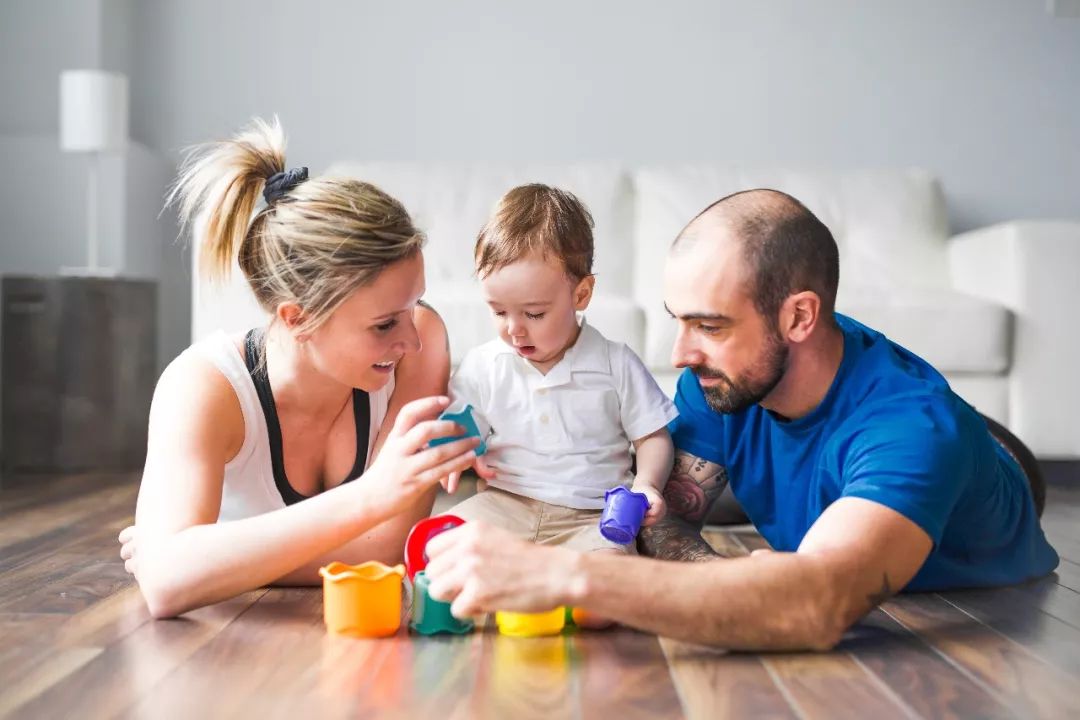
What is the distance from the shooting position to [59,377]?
11.2ft

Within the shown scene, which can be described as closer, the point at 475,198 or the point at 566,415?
the point at 566,415

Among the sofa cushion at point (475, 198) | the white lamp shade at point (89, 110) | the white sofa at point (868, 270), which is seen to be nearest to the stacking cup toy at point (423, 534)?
the white sofa at point (868, 270)

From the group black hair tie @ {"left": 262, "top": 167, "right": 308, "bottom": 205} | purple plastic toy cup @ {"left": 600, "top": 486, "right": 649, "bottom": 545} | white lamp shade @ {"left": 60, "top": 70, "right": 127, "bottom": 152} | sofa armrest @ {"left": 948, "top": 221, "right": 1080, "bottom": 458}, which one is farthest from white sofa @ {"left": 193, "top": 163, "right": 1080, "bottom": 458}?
purple plastic toy cup @ {"left": 600, "top": 486, "right": 649, "bottom": 545}

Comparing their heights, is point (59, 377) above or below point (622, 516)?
below

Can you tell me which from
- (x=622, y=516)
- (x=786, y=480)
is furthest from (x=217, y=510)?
(x=786, y=480)

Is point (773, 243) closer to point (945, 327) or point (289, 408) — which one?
point (289, 408)

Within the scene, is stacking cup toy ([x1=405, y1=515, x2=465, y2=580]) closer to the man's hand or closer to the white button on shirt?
the white button on shirt

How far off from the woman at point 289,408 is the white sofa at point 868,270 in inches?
43.6

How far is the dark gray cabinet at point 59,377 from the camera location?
11.1 feet

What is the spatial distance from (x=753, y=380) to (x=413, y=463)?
1.75 ft

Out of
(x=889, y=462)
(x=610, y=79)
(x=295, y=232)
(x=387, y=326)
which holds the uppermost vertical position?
(x=610, y=79)

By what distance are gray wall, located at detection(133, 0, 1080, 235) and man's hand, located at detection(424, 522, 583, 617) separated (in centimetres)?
315

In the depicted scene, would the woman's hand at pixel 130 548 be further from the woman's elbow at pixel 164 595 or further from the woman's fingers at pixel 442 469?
the woman's fingers at pixel 442 469

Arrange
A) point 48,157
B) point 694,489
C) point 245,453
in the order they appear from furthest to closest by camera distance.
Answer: point 48,157 → point 694,489 → point 245,453
